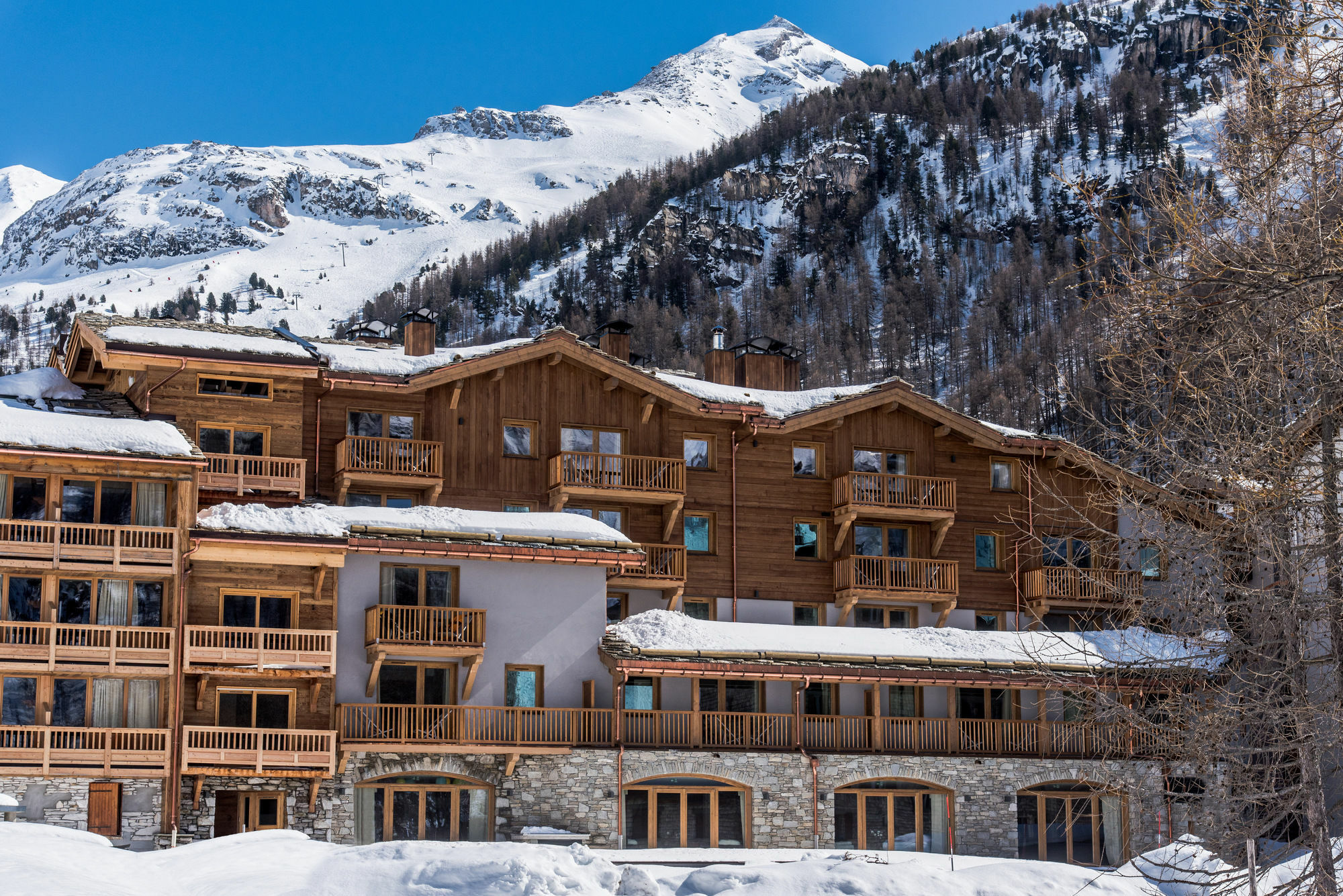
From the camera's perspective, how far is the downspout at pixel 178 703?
2969 cm

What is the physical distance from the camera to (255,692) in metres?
31.5

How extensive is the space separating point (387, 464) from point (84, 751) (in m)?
10.1

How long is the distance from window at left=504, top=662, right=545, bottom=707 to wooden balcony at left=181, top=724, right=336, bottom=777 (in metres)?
4.16

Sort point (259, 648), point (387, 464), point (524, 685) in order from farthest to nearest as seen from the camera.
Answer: point (387, 464)
point (524, 685)
point (259, 648)

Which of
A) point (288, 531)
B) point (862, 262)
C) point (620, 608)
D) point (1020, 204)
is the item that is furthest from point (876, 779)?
point (1020, 204)

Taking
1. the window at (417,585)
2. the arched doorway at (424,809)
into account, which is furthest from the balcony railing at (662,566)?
the arched doorway at (424,809)

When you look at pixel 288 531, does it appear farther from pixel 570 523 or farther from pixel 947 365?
pixel 947 365

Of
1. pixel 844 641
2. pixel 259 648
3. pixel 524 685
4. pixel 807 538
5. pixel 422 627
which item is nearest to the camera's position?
pixel 259 648

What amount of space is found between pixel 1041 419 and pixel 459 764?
71733 mm

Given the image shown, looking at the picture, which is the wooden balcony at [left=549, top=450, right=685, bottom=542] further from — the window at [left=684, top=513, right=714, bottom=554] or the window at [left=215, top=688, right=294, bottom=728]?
the window at [left=215, top=688, right=294, bottom=728]

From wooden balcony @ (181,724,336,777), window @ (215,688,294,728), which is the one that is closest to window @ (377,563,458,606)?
window @ (215,688,294,728)

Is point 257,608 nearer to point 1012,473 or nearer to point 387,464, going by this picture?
point 387,464

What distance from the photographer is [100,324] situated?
A: 35.4 metres

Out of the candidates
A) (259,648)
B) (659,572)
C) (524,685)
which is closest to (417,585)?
(524,685)
